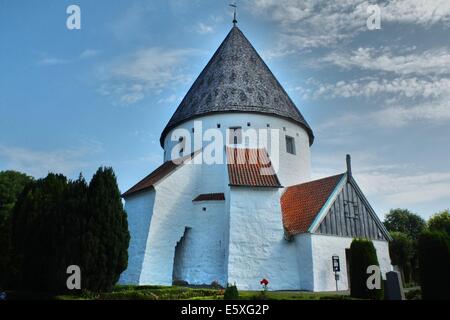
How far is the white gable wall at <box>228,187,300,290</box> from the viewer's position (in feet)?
54.6

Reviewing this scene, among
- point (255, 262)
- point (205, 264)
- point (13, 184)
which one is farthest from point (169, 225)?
point (13, 184)

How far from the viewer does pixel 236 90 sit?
22.3 metres

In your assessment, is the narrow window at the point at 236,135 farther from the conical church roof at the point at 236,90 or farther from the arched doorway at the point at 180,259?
the arched doorway at the point at 180,259

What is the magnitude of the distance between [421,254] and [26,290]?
14.5m

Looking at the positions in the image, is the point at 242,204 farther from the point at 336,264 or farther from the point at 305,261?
the point at 336,264

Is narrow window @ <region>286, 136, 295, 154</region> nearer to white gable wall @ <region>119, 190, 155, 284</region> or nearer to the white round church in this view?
the white round church

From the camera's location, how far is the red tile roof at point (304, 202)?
17.6 meters

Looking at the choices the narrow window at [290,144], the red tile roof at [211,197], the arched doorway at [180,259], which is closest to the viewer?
the arched doorway at [180,259]

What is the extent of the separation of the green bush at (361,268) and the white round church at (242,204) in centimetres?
216

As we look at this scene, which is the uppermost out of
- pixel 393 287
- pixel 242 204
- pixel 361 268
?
pixel 242 204

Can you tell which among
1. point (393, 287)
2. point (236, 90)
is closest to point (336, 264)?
point (393, 287)

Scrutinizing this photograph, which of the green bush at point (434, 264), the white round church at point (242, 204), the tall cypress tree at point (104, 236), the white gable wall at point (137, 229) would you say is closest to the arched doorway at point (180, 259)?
the white round church at point (242, 204)

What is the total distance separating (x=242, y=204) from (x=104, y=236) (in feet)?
21.5

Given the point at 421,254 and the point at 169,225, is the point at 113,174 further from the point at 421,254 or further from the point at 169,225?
the point at 421,254
